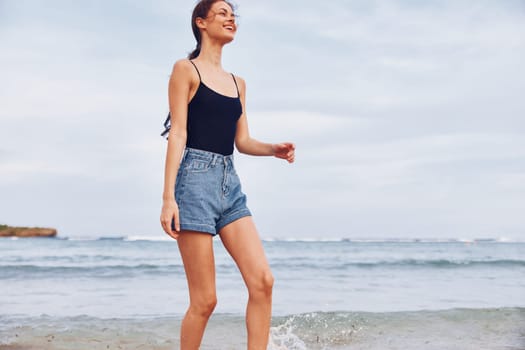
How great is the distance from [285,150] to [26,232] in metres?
45.4

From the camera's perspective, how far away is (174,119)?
332cm

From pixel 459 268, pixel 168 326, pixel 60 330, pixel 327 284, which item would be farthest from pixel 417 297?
pixel 459 268

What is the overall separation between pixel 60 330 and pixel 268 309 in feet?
15.7

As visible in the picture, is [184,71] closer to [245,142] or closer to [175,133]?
[175,133]

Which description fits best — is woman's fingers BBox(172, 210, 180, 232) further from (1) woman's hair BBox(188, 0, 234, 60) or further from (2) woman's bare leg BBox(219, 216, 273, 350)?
(1) woman's hair BBox(188, 0, 234, 60)

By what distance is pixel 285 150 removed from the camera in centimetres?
353

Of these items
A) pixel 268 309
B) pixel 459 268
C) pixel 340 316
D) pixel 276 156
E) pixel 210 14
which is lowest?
pixel 459 268

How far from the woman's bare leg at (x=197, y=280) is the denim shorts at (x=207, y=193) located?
0.07m

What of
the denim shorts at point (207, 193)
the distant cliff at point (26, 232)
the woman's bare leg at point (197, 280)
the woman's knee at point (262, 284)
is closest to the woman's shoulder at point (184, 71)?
the denim shorts at point (207, 193)

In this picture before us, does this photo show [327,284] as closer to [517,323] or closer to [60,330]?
[517,323]

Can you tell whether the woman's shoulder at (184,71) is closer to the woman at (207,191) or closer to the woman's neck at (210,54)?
the woman at (207,191)

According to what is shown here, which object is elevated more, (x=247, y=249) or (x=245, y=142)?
(x=245, y=142)

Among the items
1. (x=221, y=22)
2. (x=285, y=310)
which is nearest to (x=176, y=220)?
(x=221, y=22)

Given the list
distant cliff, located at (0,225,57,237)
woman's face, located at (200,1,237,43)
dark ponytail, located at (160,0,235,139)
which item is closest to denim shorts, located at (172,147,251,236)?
dark ponytail, located at (160,0,235,139)
